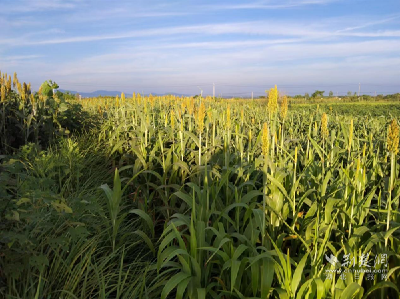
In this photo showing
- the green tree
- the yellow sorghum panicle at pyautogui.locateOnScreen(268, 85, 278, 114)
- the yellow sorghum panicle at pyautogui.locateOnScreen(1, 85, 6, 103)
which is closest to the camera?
the yellow sorghum panicle at pyautogui.locateOnScreen(268, 85, 278, 114)

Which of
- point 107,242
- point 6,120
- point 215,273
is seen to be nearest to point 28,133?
point 6,120

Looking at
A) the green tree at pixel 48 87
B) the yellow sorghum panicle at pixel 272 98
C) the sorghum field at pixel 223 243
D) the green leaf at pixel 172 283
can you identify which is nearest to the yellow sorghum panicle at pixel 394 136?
the sorghum field at pixel 223 243

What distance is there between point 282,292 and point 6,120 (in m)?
5.22

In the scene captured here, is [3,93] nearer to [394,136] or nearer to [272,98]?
[272,98]

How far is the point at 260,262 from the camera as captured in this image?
7.00 ft

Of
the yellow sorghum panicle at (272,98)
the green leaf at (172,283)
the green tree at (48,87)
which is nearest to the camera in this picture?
the green leaf at (172,283)

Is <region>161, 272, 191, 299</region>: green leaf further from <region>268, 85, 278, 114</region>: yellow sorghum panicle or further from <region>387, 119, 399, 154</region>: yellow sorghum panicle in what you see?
<region>387, 119, 399, 154</region>: yellow sorghum panicle

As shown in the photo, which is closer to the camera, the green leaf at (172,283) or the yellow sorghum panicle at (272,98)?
the green leaf at (172,283)

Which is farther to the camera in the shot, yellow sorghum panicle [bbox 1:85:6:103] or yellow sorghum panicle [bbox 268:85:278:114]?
yellow sorghum panicle [bbox 1:85:6:103]

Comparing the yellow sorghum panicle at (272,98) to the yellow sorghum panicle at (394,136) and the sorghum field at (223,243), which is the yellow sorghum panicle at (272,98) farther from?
the yellow sorghum panicle at (394,136)

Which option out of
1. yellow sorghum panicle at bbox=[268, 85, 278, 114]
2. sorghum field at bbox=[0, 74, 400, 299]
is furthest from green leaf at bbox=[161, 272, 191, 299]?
yellow sorghum panicle at bbox=[268, 85, 278, 114]

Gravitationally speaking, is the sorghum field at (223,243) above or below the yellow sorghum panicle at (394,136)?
below

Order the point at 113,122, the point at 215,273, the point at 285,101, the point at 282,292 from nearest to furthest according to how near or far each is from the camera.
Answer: the point at 282,292 < the point at 215,273 < the point at 285,101 < the point at 113,122

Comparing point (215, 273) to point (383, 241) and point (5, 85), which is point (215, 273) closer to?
point (383, 241)
